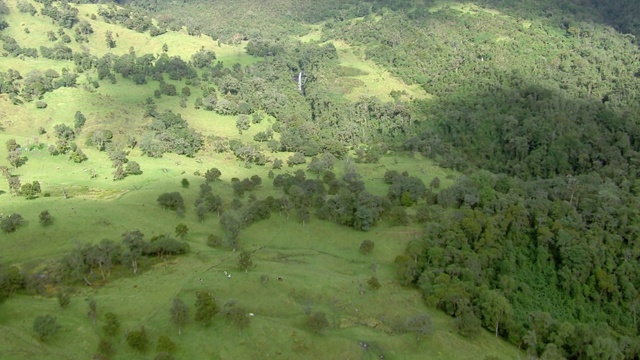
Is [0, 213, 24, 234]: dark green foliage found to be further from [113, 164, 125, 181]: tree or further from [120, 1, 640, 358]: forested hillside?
[120, 1, 640, 358]: forested hillside

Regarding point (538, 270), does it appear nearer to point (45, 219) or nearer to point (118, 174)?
point (45, 219)

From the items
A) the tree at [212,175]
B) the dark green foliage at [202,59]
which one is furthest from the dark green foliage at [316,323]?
the dark green foliage at [202,59]

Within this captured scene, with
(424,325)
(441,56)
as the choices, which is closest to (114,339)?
(424,325)

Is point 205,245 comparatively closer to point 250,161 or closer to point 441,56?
point 250,161

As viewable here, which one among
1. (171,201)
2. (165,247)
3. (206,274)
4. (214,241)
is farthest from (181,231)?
(206,274)

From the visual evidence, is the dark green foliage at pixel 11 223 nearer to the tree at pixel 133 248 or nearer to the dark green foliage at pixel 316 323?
the tree at pixel 133 248

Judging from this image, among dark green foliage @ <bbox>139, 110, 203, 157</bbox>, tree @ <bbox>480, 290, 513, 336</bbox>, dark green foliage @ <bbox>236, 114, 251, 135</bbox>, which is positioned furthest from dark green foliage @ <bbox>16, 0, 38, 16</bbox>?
tree @ <bbox>480, 290, 513, 336</bbox>
